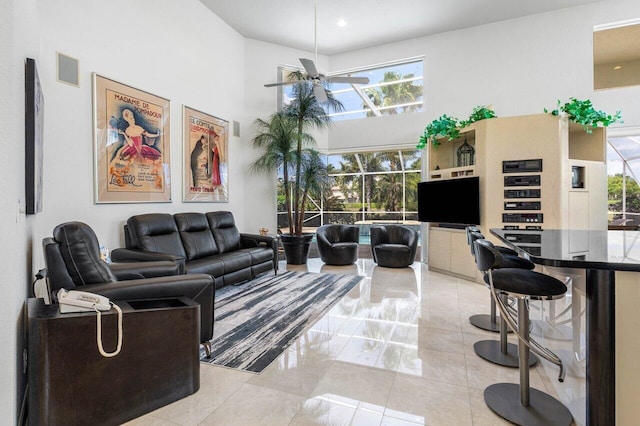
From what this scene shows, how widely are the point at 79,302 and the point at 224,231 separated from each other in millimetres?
3350

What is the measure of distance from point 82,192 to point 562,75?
7.07 meters

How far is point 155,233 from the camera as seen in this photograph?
3.97 m

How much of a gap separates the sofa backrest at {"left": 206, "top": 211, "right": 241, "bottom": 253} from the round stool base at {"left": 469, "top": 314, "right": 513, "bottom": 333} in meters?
3.38

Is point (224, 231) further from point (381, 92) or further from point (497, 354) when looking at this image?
point (381, 92)

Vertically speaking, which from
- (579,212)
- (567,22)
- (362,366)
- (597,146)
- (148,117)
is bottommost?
(362,366)

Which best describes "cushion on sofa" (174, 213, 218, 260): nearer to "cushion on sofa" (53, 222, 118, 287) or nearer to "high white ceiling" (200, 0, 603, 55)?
"cushion on sofa" (53, 222, 118, 287)

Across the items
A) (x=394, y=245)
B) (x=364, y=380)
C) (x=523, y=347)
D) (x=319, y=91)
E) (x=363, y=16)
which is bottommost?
(x=364, y=380)

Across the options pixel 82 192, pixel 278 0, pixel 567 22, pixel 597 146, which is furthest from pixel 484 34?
pixel 82 192

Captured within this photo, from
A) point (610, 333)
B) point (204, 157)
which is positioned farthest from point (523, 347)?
point (204, 157)

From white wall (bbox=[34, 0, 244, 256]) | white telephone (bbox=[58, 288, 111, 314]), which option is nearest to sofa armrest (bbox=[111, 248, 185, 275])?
white wall (bbox=[34, 0, 244, 256])

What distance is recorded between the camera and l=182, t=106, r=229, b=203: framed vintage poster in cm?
486

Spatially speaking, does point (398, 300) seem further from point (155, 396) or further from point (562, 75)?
point (562, 75)

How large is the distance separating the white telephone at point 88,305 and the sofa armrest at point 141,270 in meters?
1.03

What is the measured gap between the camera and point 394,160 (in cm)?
795
